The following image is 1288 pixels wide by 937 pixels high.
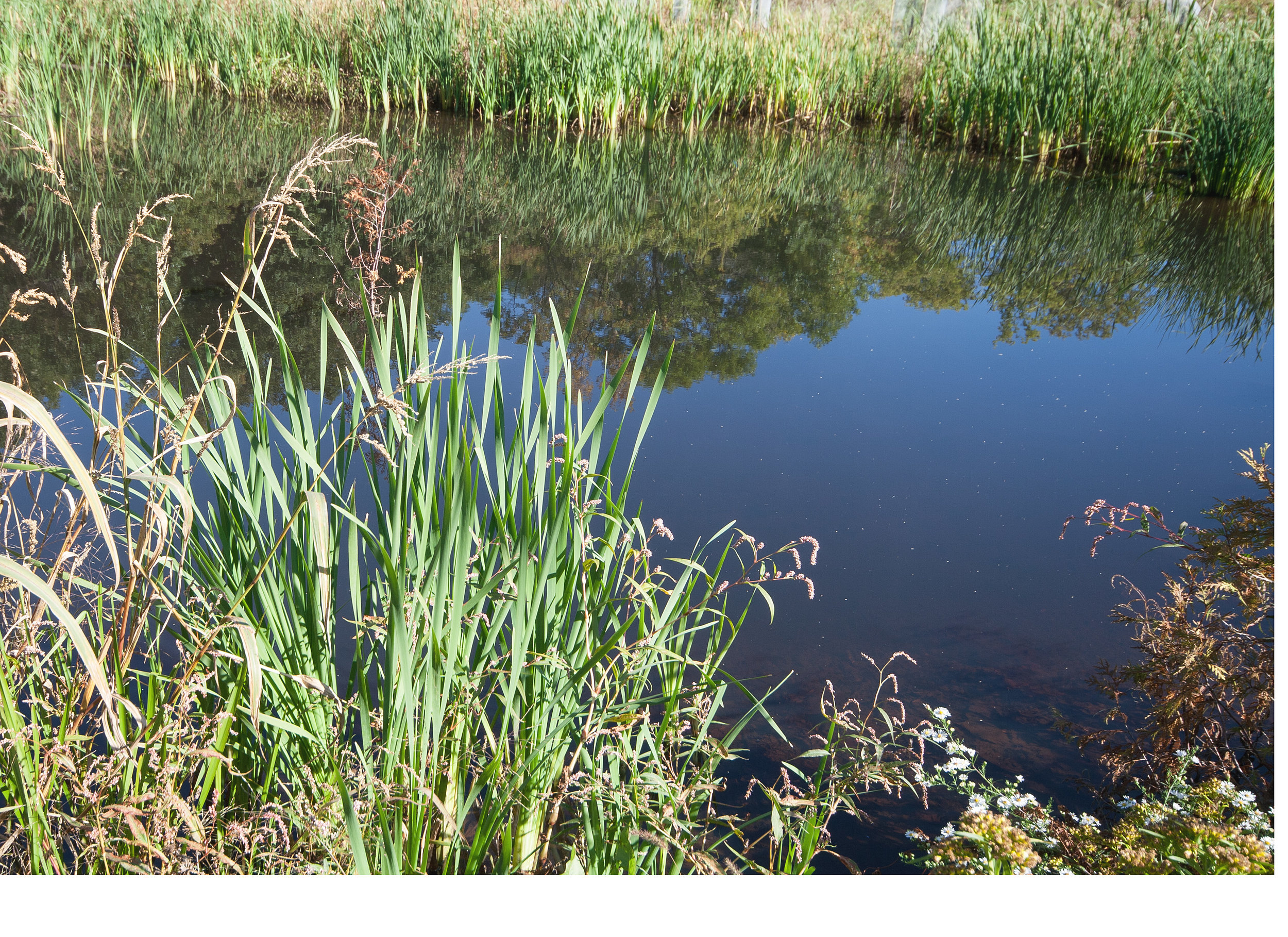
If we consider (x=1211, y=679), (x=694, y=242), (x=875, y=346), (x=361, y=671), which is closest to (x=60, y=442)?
(x=361, y=671)

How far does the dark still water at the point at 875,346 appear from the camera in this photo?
6.17 ft

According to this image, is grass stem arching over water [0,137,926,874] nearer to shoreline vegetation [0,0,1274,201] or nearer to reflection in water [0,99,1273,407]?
reflection in water [0,99,1273,407]

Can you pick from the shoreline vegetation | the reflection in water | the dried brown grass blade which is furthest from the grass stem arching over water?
the shoreline vegetation

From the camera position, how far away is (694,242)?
15.0ft

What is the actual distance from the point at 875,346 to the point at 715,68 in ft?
18.3

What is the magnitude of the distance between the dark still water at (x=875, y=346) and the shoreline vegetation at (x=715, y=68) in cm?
76

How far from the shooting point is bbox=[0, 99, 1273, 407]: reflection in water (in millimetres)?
3457

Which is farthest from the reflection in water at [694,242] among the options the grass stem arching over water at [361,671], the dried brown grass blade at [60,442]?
the dried brown grass blade at [60,442]

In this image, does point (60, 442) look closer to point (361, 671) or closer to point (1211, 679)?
point (361, 671)

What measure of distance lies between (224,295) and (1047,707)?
10.5ft

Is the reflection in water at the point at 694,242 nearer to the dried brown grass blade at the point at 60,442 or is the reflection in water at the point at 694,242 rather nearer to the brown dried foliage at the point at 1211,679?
the brown dried foliage at the point at 1211,679

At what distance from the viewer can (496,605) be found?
1.13m
